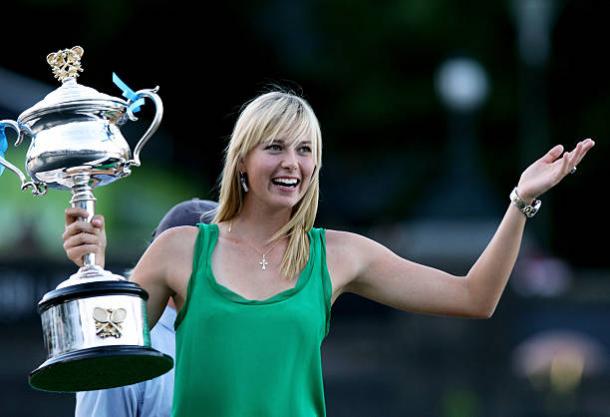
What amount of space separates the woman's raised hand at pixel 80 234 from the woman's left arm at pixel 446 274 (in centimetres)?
60

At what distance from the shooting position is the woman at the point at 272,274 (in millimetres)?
4438

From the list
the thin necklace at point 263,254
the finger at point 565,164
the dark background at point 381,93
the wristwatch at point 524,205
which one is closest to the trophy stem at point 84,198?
the thin necklace at point 263,254

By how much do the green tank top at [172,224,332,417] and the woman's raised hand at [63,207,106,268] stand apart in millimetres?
311

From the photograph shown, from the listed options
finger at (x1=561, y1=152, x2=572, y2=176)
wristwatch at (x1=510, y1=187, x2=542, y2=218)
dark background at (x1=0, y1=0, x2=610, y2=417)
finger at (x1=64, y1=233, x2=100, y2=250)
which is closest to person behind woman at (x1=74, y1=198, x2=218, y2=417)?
finger at (x1=64, y1=233, x2=100, y2=250)

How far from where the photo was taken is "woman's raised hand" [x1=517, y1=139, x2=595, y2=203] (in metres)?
4.68

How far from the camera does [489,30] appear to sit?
28.5 m

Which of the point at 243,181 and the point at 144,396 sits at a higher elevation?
the point at 243,181

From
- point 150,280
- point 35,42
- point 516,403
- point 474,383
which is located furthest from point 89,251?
point 35,42

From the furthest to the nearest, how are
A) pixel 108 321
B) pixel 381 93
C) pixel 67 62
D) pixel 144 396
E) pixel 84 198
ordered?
pixel 381 93, pixel 144 396, pixel 67 62, pixel 84 198, pixel 108 321

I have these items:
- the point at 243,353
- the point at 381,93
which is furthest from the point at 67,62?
the point at 381,93

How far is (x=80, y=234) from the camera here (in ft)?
15.2

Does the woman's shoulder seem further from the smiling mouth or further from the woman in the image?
the smiling mouth

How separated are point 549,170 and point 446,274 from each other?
383mm

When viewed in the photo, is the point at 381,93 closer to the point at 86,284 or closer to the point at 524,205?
the point at 524,205
